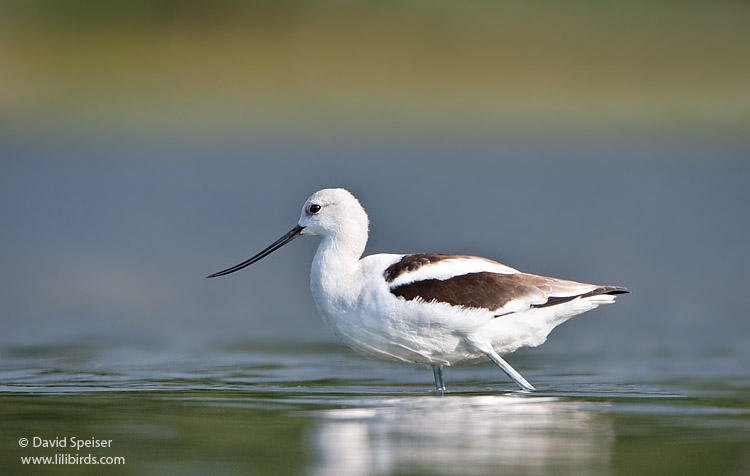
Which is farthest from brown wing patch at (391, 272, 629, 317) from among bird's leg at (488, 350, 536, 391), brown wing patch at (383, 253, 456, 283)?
bird's leg at (488, 350, 536, 391)

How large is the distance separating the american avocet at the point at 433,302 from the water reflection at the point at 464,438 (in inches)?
26.7

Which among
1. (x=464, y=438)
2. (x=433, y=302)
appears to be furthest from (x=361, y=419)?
(x=433, y=302)

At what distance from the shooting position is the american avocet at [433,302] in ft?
36.1

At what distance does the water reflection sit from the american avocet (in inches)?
26.7

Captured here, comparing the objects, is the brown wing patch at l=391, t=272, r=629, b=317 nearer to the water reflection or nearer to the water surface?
the water surface

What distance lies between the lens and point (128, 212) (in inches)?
889

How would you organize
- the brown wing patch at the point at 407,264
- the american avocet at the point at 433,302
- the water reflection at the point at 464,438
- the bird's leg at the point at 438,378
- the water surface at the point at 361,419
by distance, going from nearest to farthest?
the water reflection at the point at 464,438 → the water surface at the point at 361,419 → the american avocet at the point at 433,302 → the brown wing patch at the point at 407,264 → the bird's leg at the point at 438,378

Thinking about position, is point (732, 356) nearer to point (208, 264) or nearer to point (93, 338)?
point (93, 338)

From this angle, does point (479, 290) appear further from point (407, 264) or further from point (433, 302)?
point (407, 264)

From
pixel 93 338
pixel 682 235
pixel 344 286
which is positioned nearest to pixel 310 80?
pixel 682 235

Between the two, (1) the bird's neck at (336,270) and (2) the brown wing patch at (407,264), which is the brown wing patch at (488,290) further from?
(1) the bird's neck at (336,270)

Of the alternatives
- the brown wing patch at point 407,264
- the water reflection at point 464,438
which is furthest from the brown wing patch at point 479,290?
the water reflection at point 464,438

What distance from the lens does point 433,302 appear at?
36.1 feet

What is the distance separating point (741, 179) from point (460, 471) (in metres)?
19.2
